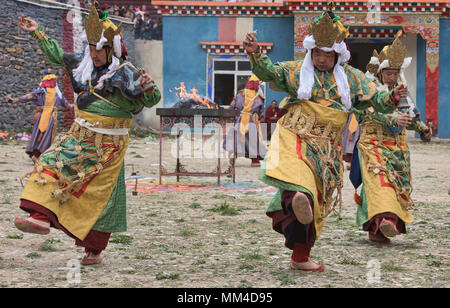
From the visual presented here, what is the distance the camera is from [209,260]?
188 inches

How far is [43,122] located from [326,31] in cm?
772

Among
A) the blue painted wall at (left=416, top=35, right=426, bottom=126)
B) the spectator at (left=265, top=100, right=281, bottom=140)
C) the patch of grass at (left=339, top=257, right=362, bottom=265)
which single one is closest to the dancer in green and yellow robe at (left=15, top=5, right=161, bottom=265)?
the patch of grass at (left=339, top=257, right=362, bottom=265)

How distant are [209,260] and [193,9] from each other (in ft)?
54.4

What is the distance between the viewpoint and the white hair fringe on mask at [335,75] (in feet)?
14.2

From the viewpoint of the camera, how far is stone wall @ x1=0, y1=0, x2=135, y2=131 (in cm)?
1806

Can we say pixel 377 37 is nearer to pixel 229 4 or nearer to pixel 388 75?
pixel 229 4

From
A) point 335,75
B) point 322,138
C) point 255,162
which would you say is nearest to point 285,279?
point 322,138

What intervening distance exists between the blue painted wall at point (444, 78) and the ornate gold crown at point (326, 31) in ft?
55.5

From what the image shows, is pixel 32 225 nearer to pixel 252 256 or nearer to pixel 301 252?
pixel 252 256

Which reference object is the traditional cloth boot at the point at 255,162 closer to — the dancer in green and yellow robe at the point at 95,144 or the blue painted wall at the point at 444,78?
the dancer in green and yellow robe at the point at 95,144

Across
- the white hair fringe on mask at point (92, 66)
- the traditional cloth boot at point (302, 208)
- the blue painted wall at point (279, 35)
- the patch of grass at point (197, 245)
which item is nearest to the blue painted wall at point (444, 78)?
the blue painted wall at point (279, 35)

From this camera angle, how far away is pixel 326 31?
4410 millimetres

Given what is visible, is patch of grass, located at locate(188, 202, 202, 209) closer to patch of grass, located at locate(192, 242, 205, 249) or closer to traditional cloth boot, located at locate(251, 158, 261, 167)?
patch of grass, located at locate(192, 242, 205, 249)
